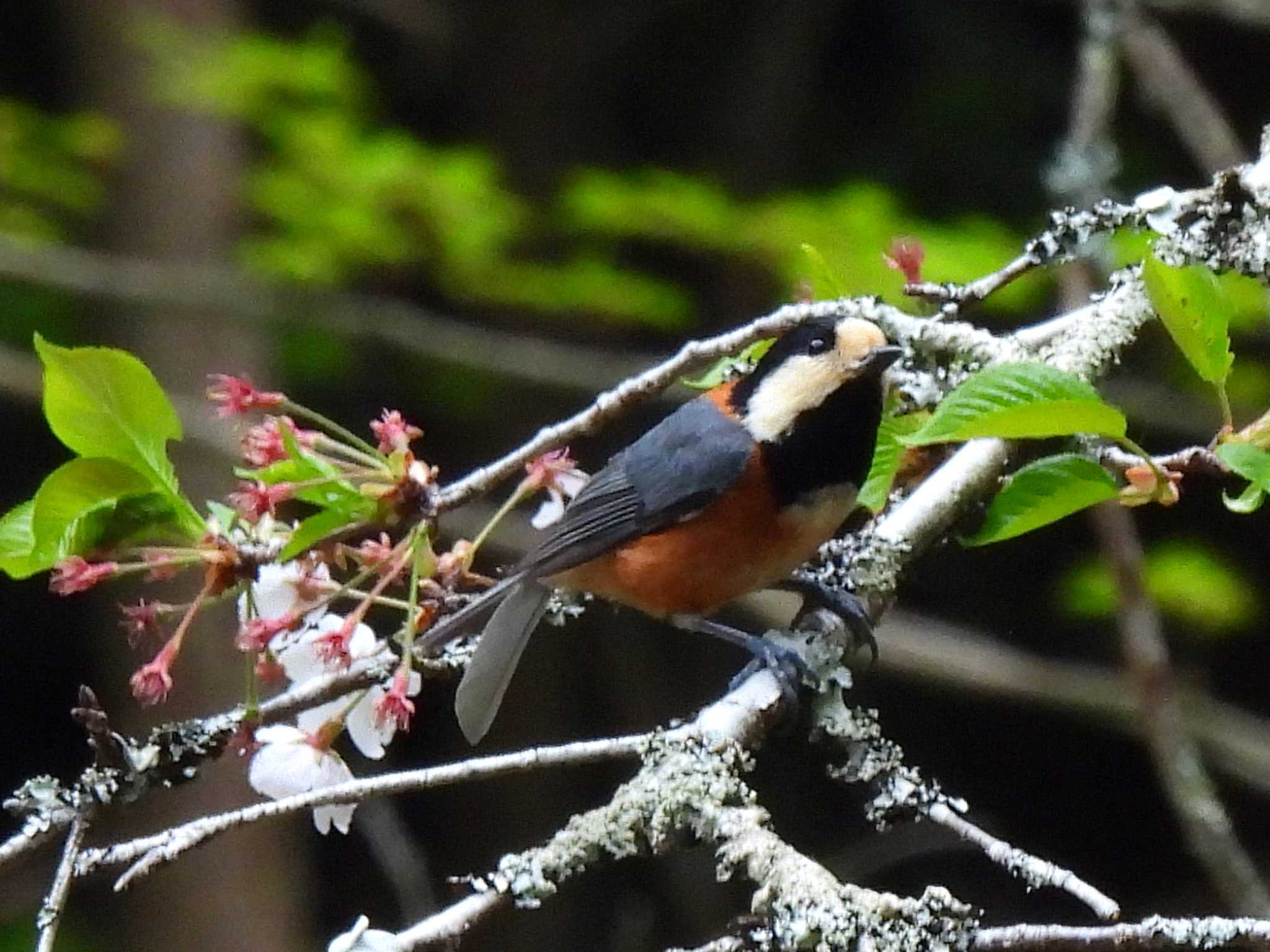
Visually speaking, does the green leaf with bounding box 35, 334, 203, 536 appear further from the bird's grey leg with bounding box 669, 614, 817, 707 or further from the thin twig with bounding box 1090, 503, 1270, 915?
the thin twig with bounding box 1090, 503, 1270, 915

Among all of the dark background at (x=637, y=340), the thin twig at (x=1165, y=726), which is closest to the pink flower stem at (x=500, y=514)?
the thin twig at (x=1165, y=726)

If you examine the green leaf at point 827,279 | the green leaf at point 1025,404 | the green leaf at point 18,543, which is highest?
the green leaf at point 827,279

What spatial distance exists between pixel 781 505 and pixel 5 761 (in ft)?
11.4

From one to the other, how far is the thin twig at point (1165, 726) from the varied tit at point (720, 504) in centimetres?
95

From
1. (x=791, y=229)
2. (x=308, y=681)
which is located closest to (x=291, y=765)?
(x=308, y=681)

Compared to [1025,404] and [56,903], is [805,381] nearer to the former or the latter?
[1025,404]

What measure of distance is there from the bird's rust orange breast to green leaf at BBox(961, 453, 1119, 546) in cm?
37

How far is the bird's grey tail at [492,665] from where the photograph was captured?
1.48 metres

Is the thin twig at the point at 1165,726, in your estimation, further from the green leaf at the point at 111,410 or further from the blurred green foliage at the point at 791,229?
the green leaf at the point at 111,410

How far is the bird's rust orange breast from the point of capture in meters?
1.48

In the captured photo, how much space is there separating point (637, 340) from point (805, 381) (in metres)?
2.86

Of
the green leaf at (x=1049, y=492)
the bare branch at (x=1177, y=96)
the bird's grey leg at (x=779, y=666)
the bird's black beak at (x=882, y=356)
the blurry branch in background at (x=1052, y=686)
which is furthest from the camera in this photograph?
the blurry branch in background at (x=1052, y=686)

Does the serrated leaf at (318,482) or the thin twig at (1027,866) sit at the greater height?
the thin twig at (1027,866)

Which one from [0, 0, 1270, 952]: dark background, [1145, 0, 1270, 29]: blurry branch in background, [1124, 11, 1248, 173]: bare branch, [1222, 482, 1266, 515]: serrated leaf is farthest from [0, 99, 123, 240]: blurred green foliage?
[1222, 482, 1266, 515]: serrated leaf
